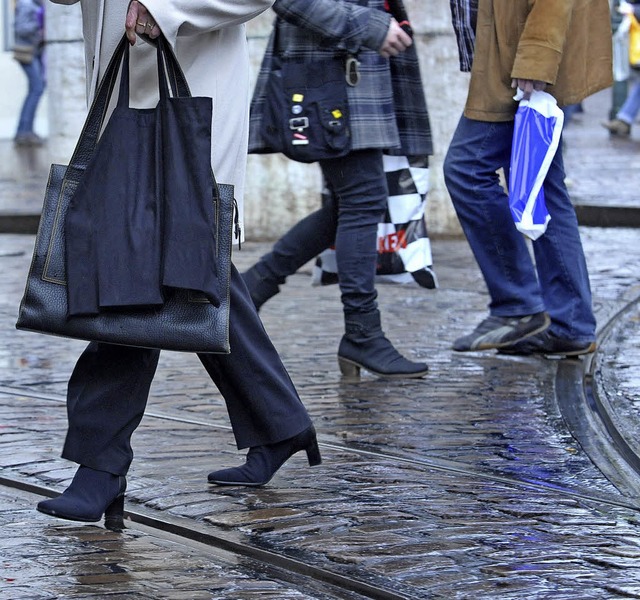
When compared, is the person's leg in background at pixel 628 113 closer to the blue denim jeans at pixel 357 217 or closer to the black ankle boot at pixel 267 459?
the blue denim jeans at pixel 357 217

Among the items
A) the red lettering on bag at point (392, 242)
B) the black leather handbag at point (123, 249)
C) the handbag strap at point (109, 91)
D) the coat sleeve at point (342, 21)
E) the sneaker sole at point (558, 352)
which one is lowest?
the sneaker sole at point (558, 352)

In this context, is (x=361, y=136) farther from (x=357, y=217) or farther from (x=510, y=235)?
(x=510, y=235)

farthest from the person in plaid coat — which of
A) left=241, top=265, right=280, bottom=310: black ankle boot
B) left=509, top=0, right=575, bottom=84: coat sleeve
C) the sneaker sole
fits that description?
the sneaker sole

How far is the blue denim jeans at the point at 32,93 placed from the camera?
A: 1803cm

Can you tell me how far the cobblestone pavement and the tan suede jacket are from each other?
3.29ft

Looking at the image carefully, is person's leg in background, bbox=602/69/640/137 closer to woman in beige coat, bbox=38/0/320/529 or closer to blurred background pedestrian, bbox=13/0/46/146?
blurred background pedestrian, bbox=13/0/46/146

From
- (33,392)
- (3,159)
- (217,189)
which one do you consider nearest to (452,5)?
(33,392)

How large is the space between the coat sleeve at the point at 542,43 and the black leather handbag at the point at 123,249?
7.30 ft


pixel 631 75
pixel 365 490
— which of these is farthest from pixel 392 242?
pixel 631 75

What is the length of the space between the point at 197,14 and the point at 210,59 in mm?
212

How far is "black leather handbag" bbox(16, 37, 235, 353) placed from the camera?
3354mm

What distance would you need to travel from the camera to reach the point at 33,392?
5242 millimetres

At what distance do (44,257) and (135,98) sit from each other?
481mm

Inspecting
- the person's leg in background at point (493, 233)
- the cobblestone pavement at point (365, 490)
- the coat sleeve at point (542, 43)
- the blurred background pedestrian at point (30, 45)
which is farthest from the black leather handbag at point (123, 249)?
the blurred background pedestrian at point (30, 45)
